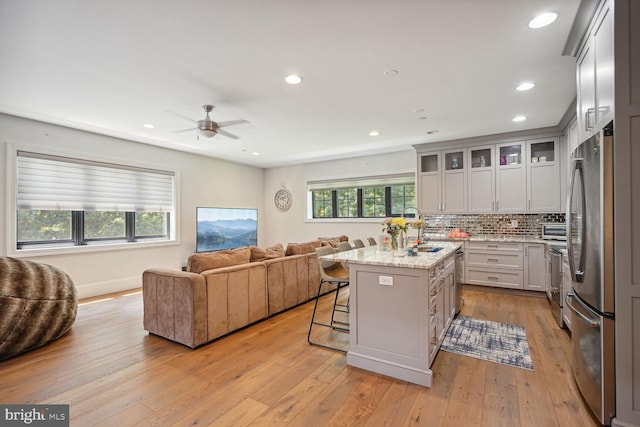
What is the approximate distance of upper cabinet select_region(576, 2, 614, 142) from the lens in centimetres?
174

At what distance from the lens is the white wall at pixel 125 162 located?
400 cm

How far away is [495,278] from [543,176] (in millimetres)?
1744

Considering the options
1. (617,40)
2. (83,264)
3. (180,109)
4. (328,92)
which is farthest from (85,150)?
(617,40)

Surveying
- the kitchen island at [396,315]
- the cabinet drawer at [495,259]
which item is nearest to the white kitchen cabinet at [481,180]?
the cabinet drawer at [495,259]

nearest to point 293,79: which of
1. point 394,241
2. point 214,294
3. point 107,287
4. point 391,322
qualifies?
point 394,241

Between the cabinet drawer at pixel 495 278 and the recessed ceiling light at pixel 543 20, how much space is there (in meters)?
3.64

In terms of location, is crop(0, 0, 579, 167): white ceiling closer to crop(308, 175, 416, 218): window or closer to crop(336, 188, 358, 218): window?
crop(308, 175, 416, 218): window

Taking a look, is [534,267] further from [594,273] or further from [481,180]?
[594,273]

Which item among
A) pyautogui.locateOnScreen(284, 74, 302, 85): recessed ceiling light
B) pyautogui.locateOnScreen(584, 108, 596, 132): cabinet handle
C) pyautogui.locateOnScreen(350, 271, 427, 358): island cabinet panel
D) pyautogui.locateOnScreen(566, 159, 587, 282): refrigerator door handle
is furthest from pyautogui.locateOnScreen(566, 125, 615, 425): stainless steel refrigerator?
pyautogui.locateOnScreen(284, 74, 302, 85): recessed ceiling light

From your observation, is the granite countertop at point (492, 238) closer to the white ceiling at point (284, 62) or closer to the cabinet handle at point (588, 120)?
the white ceiling at point (284, 62)

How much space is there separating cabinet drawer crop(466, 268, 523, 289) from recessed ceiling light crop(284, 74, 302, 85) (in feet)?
13.2

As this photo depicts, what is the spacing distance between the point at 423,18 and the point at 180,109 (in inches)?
114

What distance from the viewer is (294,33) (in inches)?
86.0

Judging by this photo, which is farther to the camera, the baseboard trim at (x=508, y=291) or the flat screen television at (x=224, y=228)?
the flat screen television at (x=224, y=228)
